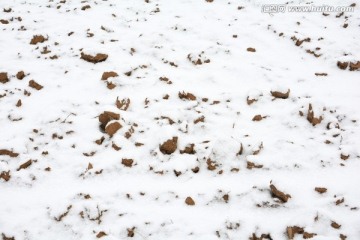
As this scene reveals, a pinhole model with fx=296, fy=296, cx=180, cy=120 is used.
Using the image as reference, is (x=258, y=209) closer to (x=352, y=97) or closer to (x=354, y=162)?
(x=354, y=162)

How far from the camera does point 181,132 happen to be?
4.37 m

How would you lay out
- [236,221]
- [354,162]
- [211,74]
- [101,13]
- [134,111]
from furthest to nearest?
1. [101,13]
2. [211,74]
3. [134,111]
4. [354,162]
5. [236,221]

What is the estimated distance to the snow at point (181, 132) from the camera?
10.9 ft

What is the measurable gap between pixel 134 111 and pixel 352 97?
11.6 ft

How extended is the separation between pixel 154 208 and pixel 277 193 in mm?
1436

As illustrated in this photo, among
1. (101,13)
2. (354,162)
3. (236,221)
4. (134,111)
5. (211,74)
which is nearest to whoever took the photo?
(236,221)

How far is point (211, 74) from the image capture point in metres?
5.55

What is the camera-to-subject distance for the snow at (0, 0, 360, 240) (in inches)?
131

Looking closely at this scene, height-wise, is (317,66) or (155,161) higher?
(317,66)

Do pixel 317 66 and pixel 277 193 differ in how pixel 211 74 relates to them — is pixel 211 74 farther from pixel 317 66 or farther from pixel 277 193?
pixel 277 193

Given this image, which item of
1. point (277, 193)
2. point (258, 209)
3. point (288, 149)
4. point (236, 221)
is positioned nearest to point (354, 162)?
point (288, 149)

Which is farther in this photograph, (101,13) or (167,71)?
(101,13)

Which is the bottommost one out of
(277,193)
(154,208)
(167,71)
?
(154,208)

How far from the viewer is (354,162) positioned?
3.81 m
